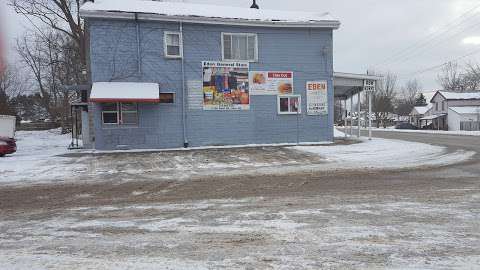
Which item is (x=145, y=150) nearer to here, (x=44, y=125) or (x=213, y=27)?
(x=213, y=27)

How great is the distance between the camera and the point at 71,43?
121 ft

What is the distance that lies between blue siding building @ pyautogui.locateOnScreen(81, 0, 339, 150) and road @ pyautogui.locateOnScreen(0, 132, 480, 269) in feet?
29.5

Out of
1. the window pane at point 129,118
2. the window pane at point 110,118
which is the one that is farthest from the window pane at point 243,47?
the window pane at point 110,118

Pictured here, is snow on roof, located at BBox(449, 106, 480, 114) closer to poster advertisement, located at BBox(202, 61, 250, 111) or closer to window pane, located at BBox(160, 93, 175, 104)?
poster advertisement, located at BBox(202, 61, 250, 111)

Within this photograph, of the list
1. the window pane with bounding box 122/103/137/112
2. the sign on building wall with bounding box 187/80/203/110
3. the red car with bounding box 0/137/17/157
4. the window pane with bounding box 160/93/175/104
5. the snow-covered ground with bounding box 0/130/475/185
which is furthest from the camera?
the sign on building wall with bounding box 187/80/203/110

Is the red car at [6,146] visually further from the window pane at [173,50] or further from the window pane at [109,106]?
the window pane at [173,50]

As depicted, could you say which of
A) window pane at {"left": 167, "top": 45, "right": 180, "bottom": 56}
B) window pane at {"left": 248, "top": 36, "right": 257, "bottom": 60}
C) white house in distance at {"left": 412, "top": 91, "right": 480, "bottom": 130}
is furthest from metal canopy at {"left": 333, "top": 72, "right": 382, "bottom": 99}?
white house in distance at {"left": 412, "top": 91, "right": 480, "bottom": 130}

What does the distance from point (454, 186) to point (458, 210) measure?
8.61 feet

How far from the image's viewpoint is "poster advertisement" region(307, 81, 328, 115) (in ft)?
68.0

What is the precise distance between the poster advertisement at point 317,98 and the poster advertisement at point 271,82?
3.57 ft

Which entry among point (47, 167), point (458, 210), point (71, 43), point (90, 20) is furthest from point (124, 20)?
point (71, 43)

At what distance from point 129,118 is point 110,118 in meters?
0.83

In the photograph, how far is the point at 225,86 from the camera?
19.6 metres

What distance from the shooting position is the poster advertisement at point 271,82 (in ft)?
65.6
